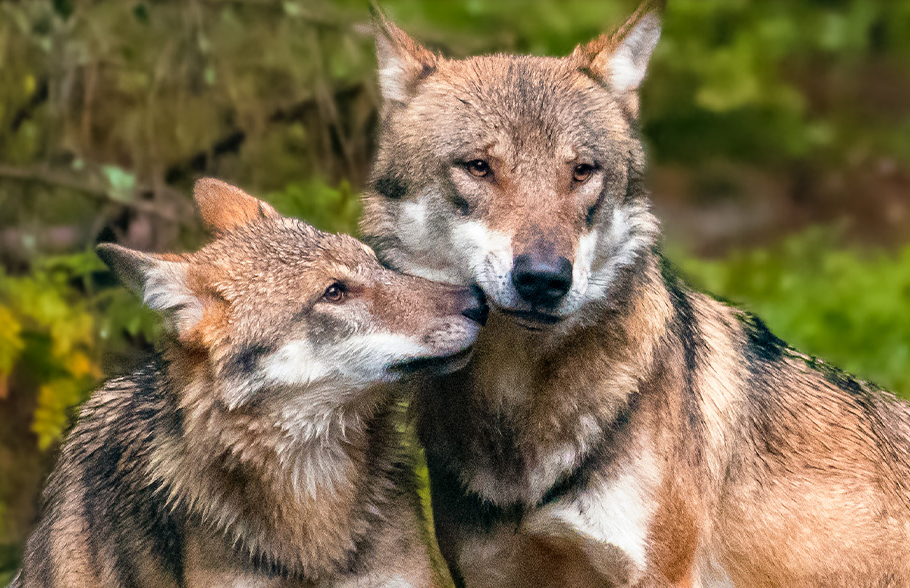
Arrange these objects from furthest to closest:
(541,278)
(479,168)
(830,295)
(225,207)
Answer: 1. (830,295)
2. (225,207)
3. (479,168)
4. (541,278)

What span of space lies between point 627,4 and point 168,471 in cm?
681

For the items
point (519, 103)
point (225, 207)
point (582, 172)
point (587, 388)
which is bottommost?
point (587, 388)

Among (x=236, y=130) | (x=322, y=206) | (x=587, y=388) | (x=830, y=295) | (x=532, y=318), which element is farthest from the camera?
(x=830, y=295)

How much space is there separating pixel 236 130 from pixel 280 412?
397 cm

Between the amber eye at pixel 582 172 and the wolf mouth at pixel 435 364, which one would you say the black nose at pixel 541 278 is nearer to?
the wolf mouth at pixel 435 364

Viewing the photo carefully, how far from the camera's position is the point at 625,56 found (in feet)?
15.1

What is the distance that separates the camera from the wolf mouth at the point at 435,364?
13.1 feet

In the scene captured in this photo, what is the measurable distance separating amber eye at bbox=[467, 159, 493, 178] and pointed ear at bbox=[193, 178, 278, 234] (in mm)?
924

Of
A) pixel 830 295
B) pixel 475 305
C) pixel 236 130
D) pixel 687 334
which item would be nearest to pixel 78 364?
pixel 236 130

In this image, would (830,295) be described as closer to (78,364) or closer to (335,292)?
(78,364)

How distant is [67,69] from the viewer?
23.9 feet

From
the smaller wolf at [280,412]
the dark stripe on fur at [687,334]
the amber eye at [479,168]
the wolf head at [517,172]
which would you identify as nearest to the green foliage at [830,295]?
the dark stripe on fur at [687,334]

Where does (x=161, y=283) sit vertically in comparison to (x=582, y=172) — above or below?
below

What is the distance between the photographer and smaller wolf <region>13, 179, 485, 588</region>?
4.03 meters
